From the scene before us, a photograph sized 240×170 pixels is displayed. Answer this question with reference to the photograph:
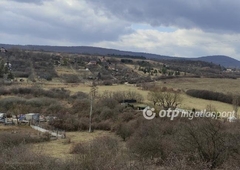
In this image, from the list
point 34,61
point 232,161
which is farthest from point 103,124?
point 34,61

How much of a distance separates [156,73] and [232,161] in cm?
8271

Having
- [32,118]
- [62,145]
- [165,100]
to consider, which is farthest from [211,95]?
→ [62,145]

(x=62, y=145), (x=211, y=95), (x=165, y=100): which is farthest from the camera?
(x=211, y=95)

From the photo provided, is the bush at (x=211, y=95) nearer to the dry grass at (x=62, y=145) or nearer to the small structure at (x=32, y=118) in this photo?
the dry grass at (x=62, y=145)

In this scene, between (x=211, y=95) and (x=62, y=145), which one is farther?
(x=211, y=95)

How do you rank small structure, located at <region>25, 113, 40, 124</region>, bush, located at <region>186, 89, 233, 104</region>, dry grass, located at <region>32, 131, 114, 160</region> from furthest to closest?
bush, located at <region>186, 89, 233, 104</region> < small structure, located at <region>25, 113, 40, 124</region> < dry grass, located at <region>32, 131, 114, 160</region>

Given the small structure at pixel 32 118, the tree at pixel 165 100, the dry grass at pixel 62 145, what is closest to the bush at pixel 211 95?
the tree at pixel 165 100

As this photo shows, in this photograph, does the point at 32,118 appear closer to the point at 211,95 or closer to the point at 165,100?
the point at 165,100

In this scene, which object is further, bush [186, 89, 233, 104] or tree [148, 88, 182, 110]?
bush [186, 89, 233, 104]

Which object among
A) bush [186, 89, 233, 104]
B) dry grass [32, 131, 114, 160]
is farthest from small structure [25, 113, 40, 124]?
bush [186, 89, 233, 104]

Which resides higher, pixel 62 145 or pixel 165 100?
pixel 165 100

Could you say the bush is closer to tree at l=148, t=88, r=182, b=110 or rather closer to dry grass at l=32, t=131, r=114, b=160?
tree at l=148, t=88, r=182, b=110

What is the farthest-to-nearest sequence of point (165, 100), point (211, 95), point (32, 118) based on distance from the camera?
point (211, 95), point (165, 100), point (32, 118)

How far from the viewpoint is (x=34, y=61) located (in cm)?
10338
